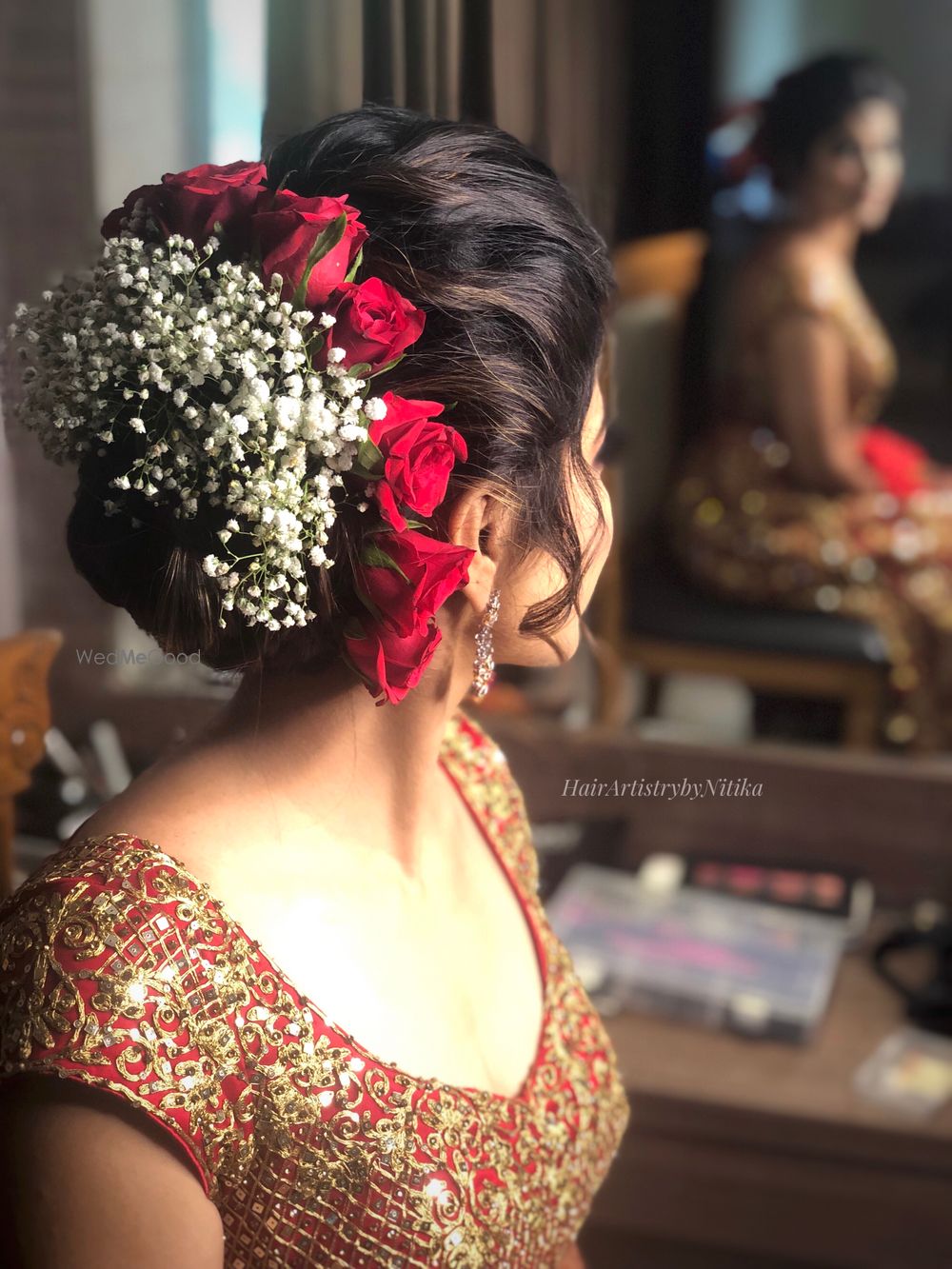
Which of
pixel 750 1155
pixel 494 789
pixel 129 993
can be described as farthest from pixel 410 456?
pixel 750 1155

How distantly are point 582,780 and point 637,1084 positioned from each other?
0.53 metres

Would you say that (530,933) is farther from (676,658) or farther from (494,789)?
(676,658)

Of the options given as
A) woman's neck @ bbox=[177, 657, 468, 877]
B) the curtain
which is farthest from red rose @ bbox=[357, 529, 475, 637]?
the curtain

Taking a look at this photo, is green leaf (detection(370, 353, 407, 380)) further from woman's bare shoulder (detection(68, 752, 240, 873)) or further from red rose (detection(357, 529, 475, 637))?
woman's bare shoulder (detection(68, 752, 240, 873))

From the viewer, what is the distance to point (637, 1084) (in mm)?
1293

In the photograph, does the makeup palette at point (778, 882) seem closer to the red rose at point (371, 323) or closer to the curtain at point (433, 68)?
the curtain at point (433, 68)

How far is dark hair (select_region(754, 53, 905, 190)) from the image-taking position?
2.68m

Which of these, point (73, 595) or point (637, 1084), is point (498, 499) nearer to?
point (73, 595)

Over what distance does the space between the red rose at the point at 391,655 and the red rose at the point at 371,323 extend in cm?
12

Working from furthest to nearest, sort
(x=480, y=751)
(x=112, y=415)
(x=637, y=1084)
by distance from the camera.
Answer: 1. (x=637, y=1084)
2. (x=480, y=751)
3. (x=112, y=415)

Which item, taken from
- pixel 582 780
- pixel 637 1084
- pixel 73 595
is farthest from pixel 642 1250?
pixel 73 595

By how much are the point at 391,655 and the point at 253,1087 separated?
21cm

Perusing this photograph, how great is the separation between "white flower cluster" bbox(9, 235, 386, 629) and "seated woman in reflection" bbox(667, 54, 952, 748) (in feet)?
7.15

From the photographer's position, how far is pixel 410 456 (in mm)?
554
